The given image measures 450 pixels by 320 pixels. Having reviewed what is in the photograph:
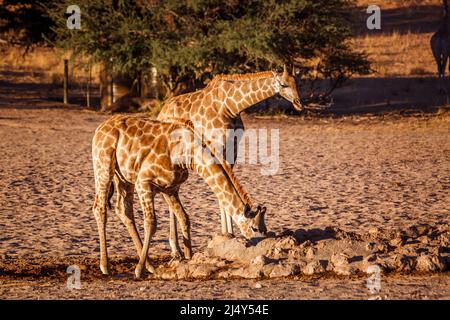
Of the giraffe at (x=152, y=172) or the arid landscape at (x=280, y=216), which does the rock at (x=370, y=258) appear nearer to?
the arid landscape at (x=280, y=216)

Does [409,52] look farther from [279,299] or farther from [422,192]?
[279,299]

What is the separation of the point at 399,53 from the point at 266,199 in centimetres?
2882

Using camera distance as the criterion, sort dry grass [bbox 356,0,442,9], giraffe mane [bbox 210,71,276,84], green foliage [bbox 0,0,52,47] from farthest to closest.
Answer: dry grass [bbox 356,0,442,9]
green foliage [bbox 0,0,52,47]
giraffe mane [bbox 210,71,276,84]

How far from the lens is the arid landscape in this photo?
8.51m

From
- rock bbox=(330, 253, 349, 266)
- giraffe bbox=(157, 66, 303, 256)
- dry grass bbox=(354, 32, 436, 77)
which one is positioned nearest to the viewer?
rock bbox=(330, 253, 349, 266)

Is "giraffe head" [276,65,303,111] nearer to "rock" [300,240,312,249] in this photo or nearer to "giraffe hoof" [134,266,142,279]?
"rock" [300,240,312,249]

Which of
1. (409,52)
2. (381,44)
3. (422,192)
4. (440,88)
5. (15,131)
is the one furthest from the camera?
(381,44)

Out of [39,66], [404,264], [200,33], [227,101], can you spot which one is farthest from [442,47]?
[404,264]

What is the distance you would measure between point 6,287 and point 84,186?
6.00m

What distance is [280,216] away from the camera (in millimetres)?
12328

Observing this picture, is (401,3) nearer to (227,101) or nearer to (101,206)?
(227,101)

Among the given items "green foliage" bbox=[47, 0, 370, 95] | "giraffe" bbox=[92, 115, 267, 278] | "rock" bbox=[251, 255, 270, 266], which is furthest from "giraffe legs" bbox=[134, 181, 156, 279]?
"green foliage" bbox=[47, 0, 370, 95]

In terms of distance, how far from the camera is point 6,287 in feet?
28.7

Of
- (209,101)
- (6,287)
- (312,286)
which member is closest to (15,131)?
(209,101)
